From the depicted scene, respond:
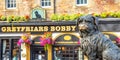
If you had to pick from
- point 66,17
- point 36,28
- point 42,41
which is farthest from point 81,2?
point 42,41

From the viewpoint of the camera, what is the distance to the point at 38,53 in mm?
23328

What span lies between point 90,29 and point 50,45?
1710 centimetres

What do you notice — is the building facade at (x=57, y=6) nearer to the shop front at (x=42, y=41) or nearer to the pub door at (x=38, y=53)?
the shop front at (x=42, y=41)

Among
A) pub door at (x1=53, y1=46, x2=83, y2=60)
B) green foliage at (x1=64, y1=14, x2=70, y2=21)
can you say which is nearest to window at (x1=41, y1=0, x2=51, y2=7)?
green foliage at (x1=64, y1=14, x2=70, y2=21)

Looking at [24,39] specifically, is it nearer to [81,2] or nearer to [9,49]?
[9,49]

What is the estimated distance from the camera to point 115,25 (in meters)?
21.9

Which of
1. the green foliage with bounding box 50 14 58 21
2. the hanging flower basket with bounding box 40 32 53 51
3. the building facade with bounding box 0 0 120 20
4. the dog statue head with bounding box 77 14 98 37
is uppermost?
the dog statue head with bounding box 77 14 98 37

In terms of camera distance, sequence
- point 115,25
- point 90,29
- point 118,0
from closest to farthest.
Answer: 1. point 90,29
2. point 115,25
3. point 118,0

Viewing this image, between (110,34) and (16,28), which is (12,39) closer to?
(16,28)

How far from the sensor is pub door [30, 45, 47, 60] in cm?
2333

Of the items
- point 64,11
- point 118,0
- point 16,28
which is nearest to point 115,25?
point 118,0

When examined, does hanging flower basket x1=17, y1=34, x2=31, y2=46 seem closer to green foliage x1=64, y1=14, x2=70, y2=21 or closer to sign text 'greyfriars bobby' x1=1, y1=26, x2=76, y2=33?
sign text 'greyfriars bobby' x1=1, y1=26, x2=76, y2=33

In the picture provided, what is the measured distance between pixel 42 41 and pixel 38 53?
34.4 inches

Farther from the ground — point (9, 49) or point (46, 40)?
point (46, 40)
